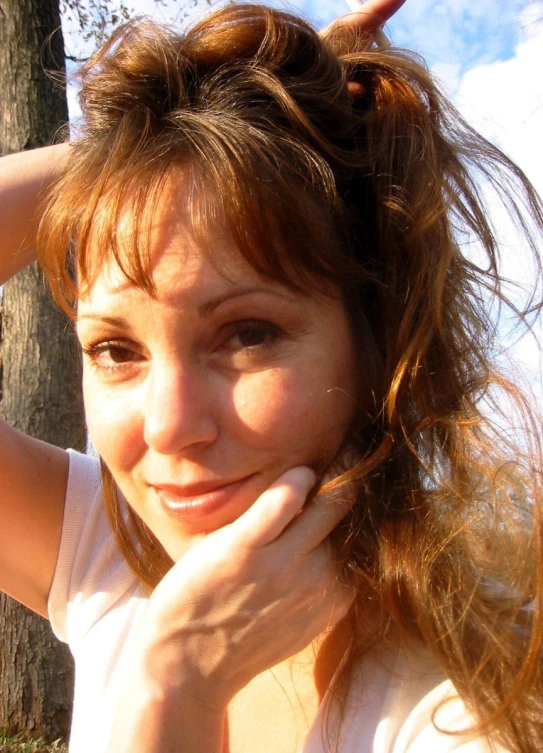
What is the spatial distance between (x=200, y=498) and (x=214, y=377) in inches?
10.7

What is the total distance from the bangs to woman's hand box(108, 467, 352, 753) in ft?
1.55

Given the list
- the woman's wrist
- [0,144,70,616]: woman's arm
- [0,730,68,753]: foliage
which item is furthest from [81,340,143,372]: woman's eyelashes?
[0,730,68,753]: foliage

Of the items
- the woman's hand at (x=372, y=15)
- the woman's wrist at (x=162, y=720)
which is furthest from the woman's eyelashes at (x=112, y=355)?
the woman's hand at (x=372, y=15)

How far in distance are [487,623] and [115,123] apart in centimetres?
144

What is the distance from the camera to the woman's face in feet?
4.80

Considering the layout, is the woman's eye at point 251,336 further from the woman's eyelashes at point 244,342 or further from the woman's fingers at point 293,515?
the woman's fingers at point 293,515

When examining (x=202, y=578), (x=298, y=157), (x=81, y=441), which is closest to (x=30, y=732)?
(x=81, y=441)

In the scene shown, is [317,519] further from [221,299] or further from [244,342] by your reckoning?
[221,299]

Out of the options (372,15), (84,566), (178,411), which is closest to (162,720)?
(178,411)

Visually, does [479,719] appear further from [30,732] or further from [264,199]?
[30,732]

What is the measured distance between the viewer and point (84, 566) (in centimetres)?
212

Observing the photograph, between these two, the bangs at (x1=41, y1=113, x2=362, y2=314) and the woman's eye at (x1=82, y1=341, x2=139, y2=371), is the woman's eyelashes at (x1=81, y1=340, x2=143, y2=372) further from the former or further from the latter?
the bangs at (x1=41, y1=113, x2=362, y2=314)

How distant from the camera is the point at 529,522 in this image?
1542mm

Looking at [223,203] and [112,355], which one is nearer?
[223,203]
